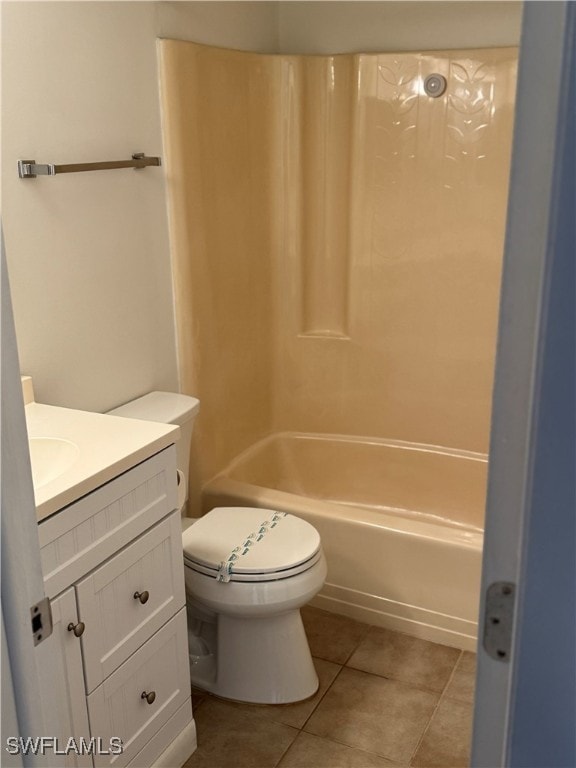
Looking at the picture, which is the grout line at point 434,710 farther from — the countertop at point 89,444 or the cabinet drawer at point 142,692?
the countertop at point 89,444

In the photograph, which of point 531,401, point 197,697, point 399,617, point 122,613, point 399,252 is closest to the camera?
point 531,401

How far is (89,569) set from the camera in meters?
1.63

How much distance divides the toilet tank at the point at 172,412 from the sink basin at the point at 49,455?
0.49 metres

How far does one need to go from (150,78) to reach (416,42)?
3.50 feet

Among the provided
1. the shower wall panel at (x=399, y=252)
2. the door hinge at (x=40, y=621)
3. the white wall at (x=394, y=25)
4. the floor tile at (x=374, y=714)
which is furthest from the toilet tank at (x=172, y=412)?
the white wall at (x=394, y=25)

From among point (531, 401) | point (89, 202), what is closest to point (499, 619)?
point (531, 401)

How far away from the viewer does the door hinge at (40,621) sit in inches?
37.3

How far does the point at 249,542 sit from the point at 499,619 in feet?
4.74

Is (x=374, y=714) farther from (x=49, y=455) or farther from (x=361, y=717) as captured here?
(x=49, y=455)

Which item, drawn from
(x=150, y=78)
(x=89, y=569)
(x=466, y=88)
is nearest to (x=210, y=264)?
(x=150, y=78)

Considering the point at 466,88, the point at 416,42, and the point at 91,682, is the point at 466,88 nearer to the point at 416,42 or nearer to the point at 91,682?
the point at 416,42

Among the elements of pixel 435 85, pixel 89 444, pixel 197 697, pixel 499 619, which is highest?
pixel 435 85

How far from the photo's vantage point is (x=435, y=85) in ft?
9.31

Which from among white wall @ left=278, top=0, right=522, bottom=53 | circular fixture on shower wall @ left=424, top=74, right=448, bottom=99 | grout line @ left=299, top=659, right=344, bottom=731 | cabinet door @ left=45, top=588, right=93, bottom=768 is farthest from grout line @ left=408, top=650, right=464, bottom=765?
white wall @ left=278, top=0, right=522, bottom=53
